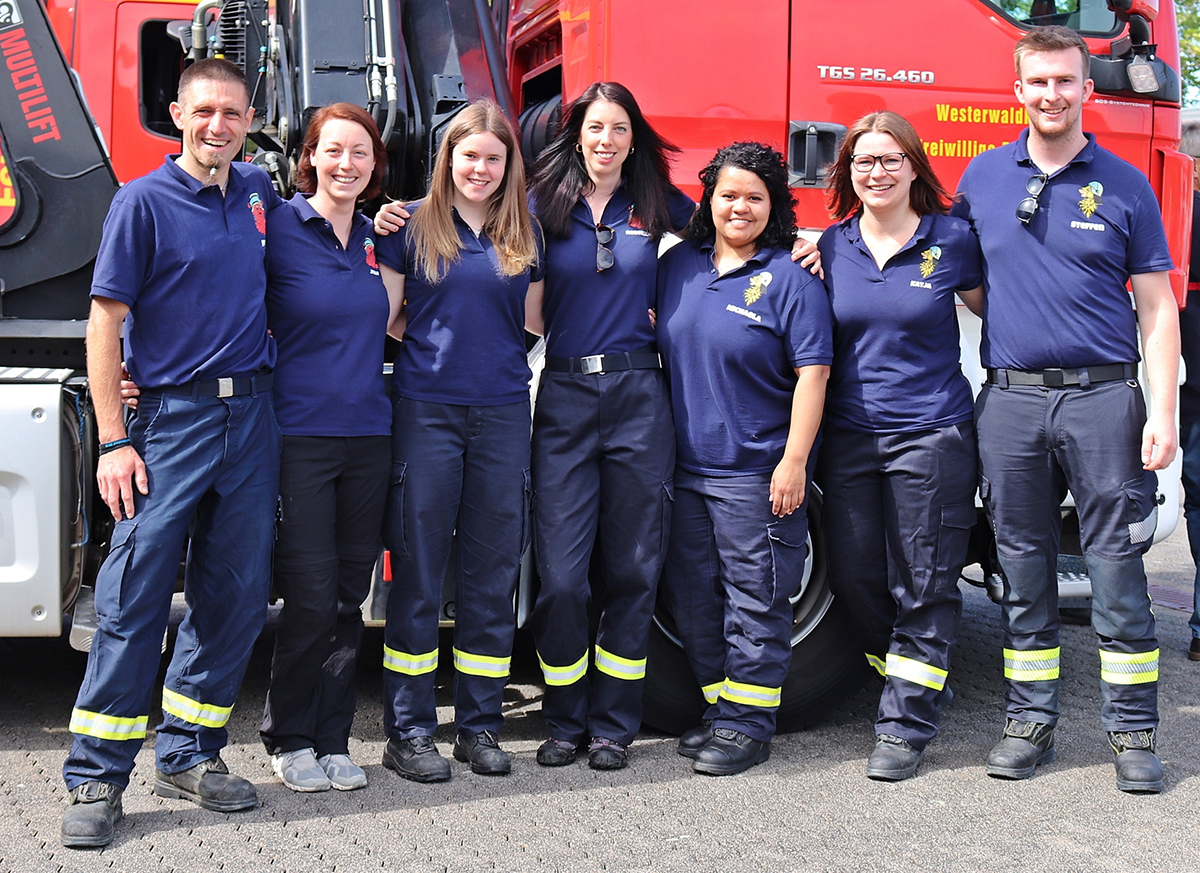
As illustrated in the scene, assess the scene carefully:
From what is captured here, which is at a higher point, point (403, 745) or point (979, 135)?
point (979, 135)

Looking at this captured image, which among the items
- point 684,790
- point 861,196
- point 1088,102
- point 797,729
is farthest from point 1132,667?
point 1088,102

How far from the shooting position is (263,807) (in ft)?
10.5

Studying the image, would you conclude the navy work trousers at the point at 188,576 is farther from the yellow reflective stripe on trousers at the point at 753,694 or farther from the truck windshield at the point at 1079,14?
the truck windshield at the point at 1079,14

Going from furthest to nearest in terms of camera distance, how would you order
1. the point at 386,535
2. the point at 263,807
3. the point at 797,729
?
the point at 797,729 → the point at 386,535 → the point at 263,807

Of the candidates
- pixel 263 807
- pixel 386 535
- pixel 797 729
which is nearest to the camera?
pixel 263 807

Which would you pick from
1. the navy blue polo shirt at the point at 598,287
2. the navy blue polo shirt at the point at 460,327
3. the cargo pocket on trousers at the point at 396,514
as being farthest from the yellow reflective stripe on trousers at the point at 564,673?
the navy blue polo shirt at the point at 598,287

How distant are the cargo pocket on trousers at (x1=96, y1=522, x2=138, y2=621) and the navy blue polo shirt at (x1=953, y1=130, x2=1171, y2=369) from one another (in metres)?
2.48

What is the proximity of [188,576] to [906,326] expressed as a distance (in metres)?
2.13

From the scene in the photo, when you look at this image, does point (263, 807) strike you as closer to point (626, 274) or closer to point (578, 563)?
point (578, 563)

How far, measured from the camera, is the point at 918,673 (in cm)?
360

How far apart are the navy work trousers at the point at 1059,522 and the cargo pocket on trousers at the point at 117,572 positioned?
2.39 m

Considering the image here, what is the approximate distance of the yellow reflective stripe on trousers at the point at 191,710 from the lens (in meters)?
3.21

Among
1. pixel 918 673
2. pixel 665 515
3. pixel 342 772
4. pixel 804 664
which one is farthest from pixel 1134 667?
pixel 342 772

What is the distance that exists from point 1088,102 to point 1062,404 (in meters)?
1.17
